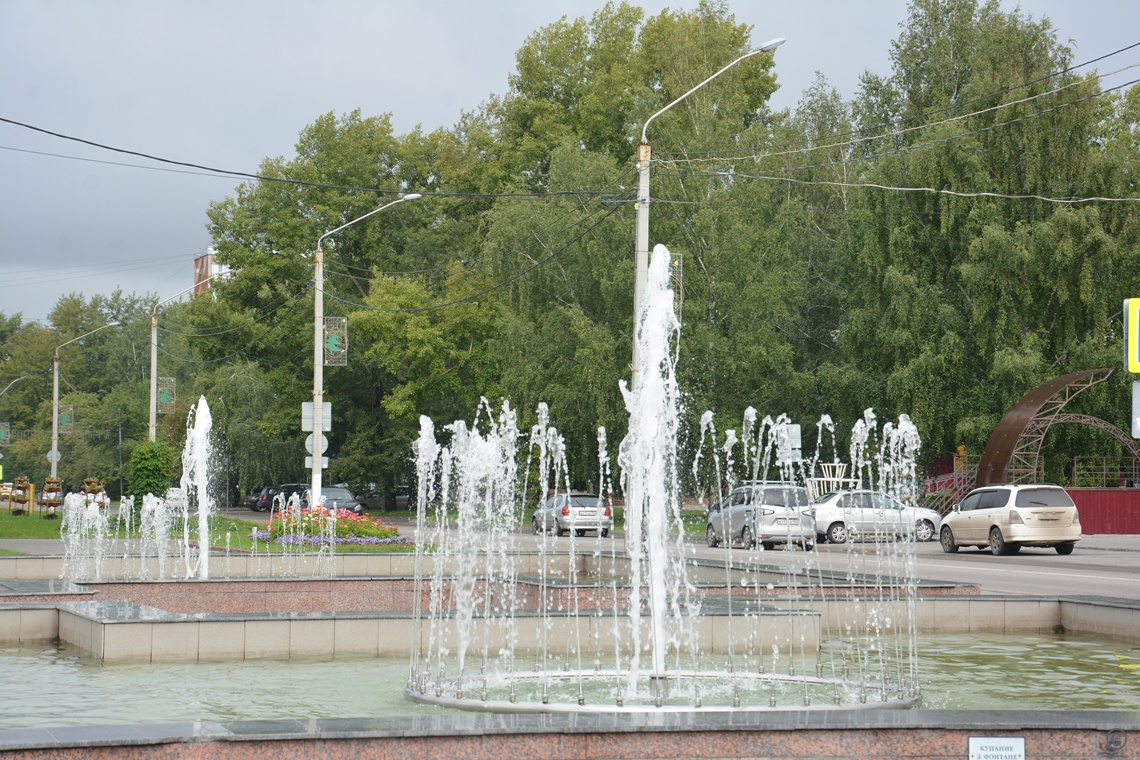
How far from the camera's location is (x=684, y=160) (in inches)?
1670

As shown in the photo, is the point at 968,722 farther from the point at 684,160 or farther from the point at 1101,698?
the point at 684,160

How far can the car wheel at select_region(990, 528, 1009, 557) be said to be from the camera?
27.1 m

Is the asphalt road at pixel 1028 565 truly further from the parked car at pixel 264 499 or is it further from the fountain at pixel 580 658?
the parked car at pixel 264 499

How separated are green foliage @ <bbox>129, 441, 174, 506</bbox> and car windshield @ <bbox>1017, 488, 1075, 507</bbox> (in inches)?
798

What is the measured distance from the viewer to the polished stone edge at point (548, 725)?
563cm

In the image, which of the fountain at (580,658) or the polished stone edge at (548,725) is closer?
the polished stone edge at (548,725)

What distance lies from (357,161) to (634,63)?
11651 mm

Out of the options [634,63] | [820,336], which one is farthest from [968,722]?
[634,63]

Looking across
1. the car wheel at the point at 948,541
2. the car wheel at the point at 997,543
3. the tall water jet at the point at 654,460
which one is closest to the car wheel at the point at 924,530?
the car wheel at the point at 948,541

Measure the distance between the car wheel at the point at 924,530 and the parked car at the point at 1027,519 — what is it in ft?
21.6

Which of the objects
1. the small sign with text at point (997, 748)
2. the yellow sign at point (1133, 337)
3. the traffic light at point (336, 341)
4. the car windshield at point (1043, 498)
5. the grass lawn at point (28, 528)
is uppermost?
the traffic light at point (336, 341)

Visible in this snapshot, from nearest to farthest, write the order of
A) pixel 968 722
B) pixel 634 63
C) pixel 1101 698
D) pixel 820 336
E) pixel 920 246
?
pixel 968 722 < pixel 1101 698 < pixel 920 246 < pixel 820 336 < pixel 634 63

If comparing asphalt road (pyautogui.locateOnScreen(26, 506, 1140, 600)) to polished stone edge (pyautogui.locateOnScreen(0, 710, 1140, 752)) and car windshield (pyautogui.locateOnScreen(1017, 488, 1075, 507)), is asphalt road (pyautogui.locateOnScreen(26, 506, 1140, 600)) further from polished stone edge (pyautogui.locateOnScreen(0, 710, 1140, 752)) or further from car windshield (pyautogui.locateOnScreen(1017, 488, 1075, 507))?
polished stone edge (pyautogui.locateOnScreen(0, 710, 1140, 752))

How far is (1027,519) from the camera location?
26797 millimetres
